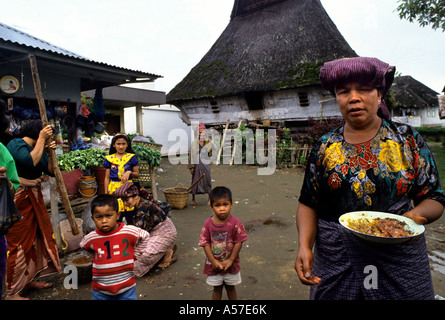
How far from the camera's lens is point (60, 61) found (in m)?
5.64

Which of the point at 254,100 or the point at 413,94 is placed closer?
the point at 254,100

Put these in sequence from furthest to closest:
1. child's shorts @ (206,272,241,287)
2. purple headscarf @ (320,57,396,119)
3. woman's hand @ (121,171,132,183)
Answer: woman's hand @ (121,171,132,183), child's shorts @ (206,272,241,287), purple headscarf @ (320,57,396,119)

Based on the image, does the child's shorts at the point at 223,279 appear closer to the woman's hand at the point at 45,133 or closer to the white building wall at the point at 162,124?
the woman's hand at the point at 45,133

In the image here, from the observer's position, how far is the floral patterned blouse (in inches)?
56.6

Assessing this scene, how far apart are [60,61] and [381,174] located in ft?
20.1

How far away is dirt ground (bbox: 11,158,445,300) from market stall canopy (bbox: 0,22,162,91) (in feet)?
11.9

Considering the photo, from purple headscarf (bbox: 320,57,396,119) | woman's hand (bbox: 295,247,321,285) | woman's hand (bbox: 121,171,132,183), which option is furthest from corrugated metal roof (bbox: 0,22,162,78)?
woman's hand (bbox: 295,247,321,285)

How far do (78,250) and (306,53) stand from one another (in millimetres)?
12920

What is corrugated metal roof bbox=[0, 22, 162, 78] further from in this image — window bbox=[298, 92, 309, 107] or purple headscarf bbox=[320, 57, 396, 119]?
window bbox=[298, 92, 309, 107]

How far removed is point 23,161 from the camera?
309cm

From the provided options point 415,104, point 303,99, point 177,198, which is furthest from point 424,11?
point 415,104

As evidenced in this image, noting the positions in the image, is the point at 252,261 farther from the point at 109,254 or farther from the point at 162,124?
the point at 162,124

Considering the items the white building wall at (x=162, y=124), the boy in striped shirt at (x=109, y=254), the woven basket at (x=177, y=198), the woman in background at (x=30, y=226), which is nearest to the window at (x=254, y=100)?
the white building wall at (x=162, y=124)
